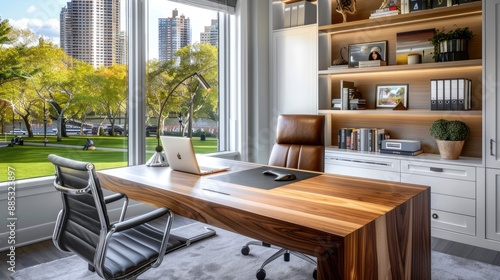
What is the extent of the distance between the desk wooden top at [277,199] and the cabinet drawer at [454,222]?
147 centimetres

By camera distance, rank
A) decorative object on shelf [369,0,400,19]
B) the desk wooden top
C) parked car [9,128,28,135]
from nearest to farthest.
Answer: the desk wooden top → parked car [9,128,28,135] → decorative object on shelf [369,0,400,19]

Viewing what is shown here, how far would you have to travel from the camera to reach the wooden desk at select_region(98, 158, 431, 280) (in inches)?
53.5

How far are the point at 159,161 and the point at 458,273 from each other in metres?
2.22

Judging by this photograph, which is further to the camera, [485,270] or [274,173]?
[485,270]

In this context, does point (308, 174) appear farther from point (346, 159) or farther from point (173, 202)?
point (346, 159)

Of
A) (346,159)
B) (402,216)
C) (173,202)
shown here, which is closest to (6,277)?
(173,202)

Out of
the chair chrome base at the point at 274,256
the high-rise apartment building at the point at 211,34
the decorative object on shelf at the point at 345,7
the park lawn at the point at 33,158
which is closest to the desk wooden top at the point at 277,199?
the chair chrome base at the point at 274,256

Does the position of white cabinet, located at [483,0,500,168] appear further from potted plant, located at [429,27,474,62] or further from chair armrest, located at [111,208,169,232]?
chair armrest, located at [111,208,169,232]

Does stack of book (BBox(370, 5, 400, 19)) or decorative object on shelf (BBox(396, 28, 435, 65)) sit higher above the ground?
stack of book (BBox(370, 5, 400, 19))

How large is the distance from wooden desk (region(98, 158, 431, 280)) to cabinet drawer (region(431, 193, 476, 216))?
1395mm

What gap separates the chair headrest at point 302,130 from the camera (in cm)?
289

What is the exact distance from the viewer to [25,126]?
3256mm

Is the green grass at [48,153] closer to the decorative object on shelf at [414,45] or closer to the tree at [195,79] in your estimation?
the tree at [195,79]

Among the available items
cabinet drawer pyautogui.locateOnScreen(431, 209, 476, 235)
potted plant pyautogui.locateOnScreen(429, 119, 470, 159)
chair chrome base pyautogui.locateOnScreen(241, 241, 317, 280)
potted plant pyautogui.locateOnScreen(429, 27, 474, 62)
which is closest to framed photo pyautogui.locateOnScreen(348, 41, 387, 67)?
potted plant pyautogui.locateOnScreen(429, 27, 474, 62)
